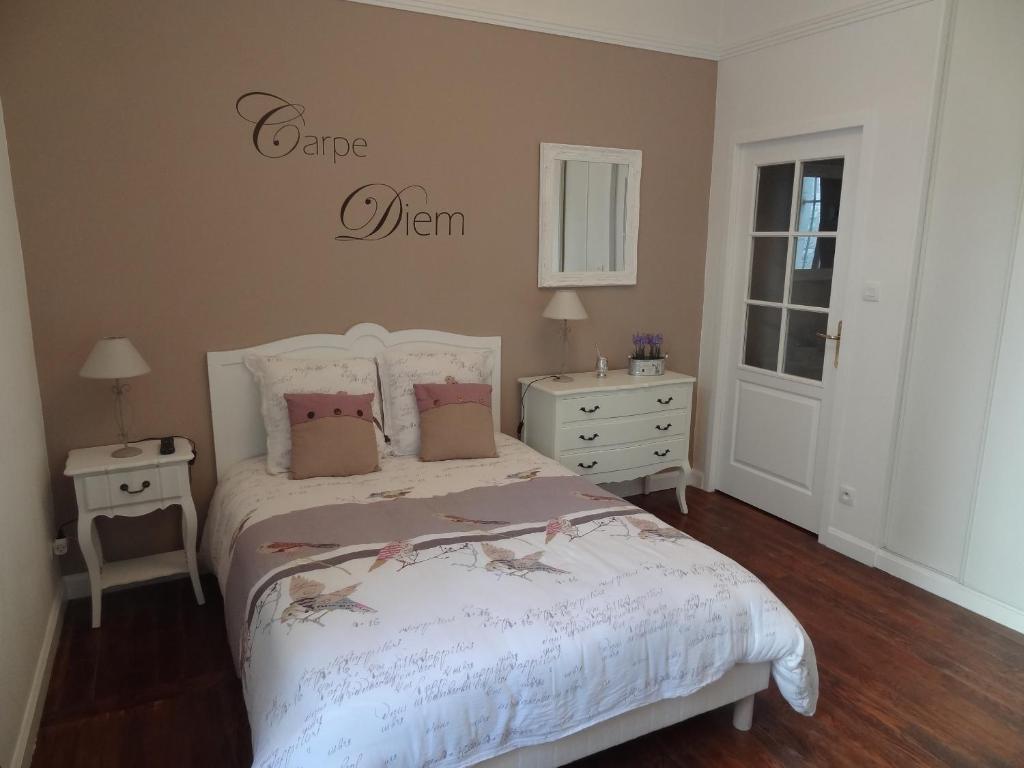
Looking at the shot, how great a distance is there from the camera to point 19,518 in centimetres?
218

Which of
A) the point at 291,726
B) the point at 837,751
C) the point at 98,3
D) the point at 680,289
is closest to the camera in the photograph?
the point at 291,726

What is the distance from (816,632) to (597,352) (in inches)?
71.0

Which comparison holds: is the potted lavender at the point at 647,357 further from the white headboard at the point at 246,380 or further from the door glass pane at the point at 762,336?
the white headboard at the point at 246,380

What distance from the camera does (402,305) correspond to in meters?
3.35

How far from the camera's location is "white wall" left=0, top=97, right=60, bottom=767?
1914mm

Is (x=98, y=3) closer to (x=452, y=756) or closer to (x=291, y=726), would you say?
(x=291, y=726)

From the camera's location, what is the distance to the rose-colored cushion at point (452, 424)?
3066 mm

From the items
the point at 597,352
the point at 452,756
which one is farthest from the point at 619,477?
the point at 452,756

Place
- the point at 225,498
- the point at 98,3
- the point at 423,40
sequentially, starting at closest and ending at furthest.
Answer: the point at 98,3
the point at 225,498
the point at 423,40

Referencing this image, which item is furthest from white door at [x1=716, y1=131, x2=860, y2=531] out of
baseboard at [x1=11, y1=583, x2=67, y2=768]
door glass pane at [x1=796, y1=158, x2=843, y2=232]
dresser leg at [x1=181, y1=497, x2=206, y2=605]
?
baseboard at [x1=11, y1=583, x2=67, y2=768]

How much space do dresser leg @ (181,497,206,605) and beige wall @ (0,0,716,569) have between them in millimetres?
304

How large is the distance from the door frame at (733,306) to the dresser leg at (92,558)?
3.16m

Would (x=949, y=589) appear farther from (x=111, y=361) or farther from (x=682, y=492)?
(x=111, y=361)

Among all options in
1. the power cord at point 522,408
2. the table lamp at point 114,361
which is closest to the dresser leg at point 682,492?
the power cord at point 522,408
